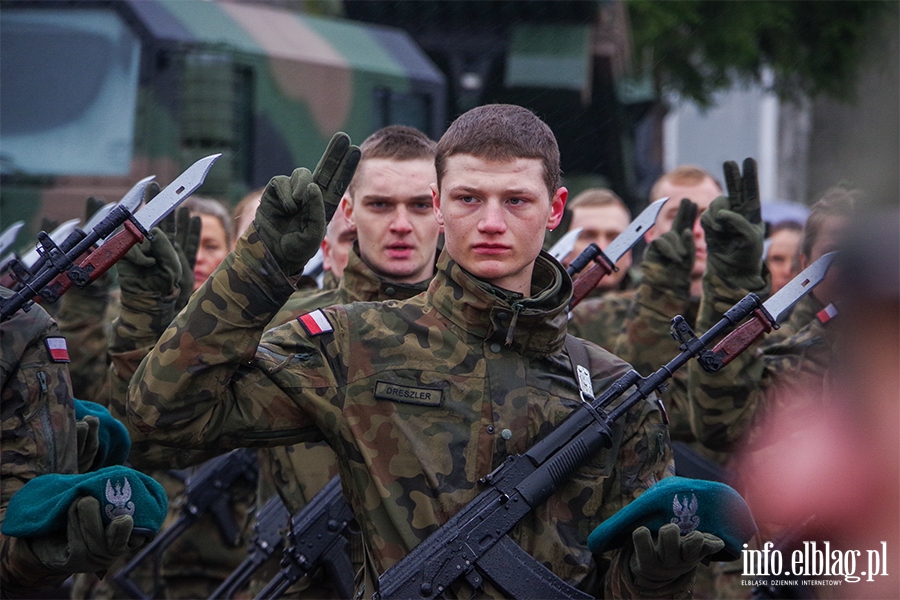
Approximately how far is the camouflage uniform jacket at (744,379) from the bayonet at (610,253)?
28 centimetres

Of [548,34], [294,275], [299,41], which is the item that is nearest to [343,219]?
[294,275]

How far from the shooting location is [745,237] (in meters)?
4.03

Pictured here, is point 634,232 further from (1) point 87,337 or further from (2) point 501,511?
(1) point 87,337

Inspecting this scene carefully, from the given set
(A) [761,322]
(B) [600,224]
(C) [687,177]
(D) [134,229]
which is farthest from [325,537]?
(B) [600,224]

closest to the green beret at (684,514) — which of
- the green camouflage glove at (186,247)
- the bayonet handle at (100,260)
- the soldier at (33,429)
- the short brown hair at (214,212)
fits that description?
the soldier at (33,429)

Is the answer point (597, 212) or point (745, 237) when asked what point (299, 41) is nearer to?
point (597, 212)

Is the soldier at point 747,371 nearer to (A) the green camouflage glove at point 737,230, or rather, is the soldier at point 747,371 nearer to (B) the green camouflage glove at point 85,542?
(A) the green camouflage glove at point 737,230

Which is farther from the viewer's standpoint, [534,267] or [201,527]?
[201,527]

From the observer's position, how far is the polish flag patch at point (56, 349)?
3.32 metres

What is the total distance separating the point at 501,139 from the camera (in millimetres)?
3010

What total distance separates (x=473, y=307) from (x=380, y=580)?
0.62 meters

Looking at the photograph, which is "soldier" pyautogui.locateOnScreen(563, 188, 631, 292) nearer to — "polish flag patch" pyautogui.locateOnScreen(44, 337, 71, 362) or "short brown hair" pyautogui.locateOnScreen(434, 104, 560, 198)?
"short brown hair" pyautogui.locateOnScreen(434, 104, 560, 198)

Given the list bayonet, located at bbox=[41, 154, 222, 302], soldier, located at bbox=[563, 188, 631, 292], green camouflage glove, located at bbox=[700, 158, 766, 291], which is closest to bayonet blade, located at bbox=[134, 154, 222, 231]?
bayonet, located at bbox=[41, 154, 222, 302]

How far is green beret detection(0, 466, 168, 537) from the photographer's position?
2.96 m
